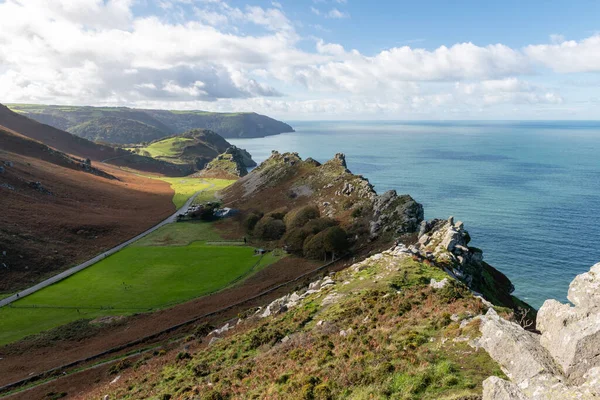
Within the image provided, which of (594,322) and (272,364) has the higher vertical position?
(594,322)

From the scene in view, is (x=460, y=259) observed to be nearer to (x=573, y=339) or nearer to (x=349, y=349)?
(x=349, y=349)

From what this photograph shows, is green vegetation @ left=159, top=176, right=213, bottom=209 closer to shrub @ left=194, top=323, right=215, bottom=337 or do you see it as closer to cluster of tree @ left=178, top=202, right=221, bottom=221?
cluster of tree @ left=178, top=202, right=221, bottom=221

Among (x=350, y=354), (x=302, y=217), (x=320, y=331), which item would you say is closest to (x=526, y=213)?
(x=302, y=217)

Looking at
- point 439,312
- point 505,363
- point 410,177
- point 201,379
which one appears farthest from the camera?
point 410,177

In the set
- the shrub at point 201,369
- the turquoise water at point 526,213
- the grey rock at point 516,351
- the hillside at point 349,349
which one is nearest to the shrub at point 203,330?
the hillside at point 349,349

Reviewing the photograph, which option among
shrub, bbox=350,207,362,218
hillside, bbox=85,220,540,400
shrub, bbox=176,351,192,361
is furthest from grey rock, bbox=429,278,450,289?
shrub, bbox=350,207,362,218

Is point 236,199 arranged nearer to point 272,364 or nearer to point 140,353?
point 140,353

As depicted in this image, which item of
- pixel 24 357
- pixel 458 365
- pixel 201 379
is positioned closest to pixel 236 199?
pixel 24 357
